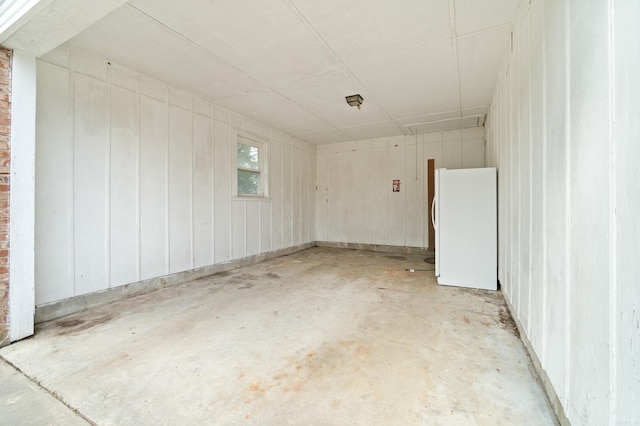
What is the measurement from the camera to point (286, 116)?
5.56m

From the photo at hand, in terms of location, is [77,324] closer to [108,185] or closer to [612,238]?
[108,185]

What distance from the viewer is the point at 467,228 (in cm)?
395

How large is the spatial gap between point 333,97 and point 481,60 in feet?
6.97

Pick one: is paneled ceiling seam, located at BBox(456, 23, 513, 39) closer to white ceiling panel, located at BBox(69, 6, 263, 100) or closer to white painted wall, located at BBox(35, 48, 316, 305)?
white ceiling panel, located at BBox(69, 6, 263, 100)

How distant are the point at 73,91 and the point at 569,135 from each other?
4459 millimetres

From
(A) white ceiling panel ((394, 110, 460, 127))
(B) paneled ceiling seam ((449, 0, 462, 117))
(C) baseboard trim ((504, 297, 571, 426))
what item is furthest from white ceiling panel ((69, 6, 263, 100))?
(C) baseboard trim ((504, 297, 571, 426))

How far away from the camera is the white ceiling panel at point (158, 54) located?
2.75m

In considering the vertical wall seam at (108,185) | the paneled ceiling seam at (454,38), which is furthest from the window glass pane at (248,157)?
the paneled ceiling seam at (454,38)

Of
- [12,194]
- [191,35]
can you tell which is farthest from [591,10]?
[12,194]

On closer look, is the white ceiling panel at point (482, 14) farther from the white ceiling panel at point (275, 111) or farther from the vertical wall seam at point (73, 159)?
the vertical wall seam at point (73, 159)

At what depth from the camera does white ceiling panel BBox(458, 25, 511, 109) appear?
3.00m

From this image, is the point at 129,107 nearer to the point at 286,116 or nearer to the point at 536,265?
the point at 286,116

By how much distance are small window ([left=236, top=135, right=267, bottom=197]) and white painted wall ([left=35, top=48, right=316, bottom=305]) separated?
0.30 metres

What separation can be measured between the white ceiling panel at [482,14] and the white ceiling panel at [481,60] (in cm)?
12
